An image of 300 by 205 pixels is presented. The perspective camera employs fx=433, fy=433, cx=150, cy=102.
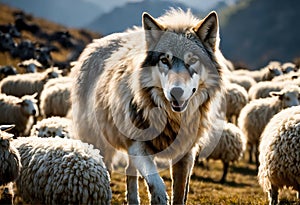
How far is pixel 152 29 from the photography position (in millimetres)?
5273

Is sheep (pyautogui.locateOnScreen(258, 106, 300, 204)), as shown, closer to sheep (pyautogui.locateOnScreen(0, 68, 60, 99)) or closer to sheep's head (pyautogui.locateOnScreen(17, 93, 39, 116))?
sheep's head (pyautogui.locateOnScreen(17, 93, 39, 116))

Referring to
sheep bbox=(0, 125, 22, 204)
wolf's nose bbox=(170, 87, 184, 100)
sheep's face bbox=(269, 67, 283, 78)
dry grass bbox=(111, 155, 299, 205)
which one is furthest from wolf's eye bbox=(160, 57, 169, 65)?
sheep's face bbox=(269, 67, 283, 78)

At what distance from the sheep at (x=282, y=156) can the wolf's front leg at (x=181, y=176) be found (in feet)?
3.95

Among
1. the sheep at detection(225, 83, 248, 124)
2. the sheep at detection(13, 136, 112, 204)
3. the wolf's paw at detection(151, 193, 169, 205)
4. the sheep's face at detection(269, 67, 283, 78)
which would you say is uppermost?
the sheep's face at detection(269, 67, 283, 78)

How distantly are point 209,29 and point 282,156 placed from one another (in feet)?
6.81

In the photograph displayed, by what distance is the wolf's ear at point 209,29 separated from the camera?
524cm

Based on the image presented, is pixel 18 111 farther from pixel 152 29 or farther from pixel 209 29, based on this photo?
pixel 209 29

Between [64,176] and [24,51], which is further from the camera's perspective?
[24,51]

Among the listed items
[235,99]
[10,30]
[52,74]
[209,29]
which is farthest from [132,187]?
[10,30]

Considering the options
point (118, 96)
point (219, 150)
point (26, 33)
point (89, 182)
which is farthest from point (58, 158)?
point (26, 33)

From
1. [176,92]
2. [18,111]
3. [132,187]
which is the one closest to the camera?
[176,92]

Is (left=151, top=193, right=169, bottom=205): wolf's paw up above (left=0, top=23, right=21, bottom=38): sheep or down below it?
below

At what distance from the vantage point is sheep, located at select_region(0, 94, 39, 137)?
1228cm

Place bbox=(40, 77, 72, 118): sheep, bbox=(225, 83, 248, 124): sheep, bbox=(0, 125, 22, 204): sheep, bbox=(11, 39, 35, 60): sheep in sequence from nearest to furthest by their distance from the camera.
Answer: bbox=(0, 125, 22, 204): sheep, bbox=(40, 77, 72, 118): sheep, bbox=(225, 83, 248, 124): sheep, bbox=(11, 39, 35, 60): sheep
